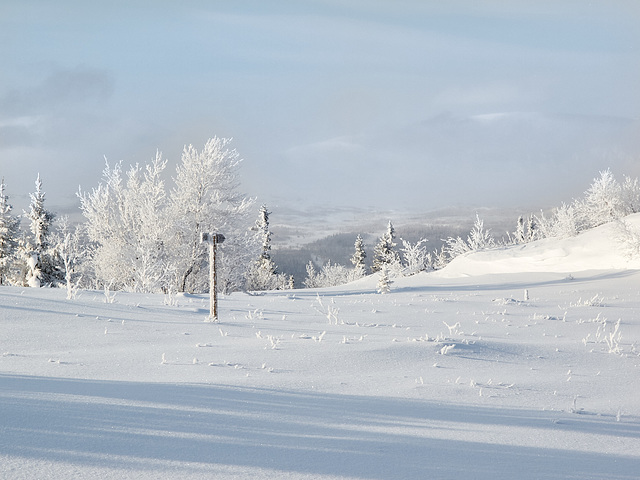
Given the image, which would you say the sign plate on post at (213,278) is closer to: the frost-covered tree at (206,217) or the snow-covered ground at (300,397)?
the snow-covered ground at (300,397)

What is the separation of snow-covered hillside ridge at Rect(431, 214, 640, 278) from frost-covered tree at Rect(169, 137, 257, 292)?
11509 millimetres

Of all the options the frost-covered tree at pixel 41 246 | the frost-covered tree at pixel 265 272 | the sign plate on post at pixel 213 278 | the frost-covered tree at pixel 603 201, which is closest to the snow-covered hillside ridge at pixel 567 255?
the frost-covered tree at pixel 603 201

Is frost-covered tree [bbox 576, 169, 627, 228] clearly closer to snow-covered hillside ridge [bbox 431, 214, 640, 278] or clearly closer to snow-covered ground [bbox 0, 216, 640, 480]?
snow-covered hillside ridge [bbox 431, 214, 640, 278]

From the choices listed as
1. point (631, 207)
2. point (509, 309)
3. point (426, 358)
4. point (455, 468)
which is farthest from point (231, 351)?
point (631, 207)

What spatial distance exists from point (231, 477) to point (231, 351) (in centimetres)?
323

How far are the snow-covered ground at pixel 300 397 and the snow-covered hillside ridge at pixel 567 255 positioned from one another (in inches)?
587

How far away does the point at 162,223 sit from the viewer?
2161 cm

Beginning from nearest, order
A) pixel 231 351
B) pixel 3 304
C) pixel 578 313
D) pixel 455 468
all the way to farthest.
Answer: pixel 455 468 → pixel 231 351 → pixel 3 304 → pixel 578 313

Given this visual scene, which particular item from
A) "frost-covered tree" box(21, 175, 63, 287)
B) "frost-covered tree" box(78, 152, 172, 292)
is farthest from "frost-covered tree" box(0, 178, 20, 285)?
"frost-covered tree" box(78, 152, 172, 292)

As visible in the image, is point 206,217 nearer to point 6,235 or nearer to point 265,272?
point 6,235

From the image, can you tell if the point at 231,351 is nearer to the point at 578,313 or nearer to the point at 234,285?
the point at 578,313

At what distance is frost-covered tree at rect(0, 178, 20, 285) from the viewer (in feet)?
114

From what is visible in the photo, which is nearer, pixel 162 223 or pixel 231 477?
pixel 231 477

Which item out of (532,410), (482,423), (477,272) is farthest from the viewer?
(477,272)
